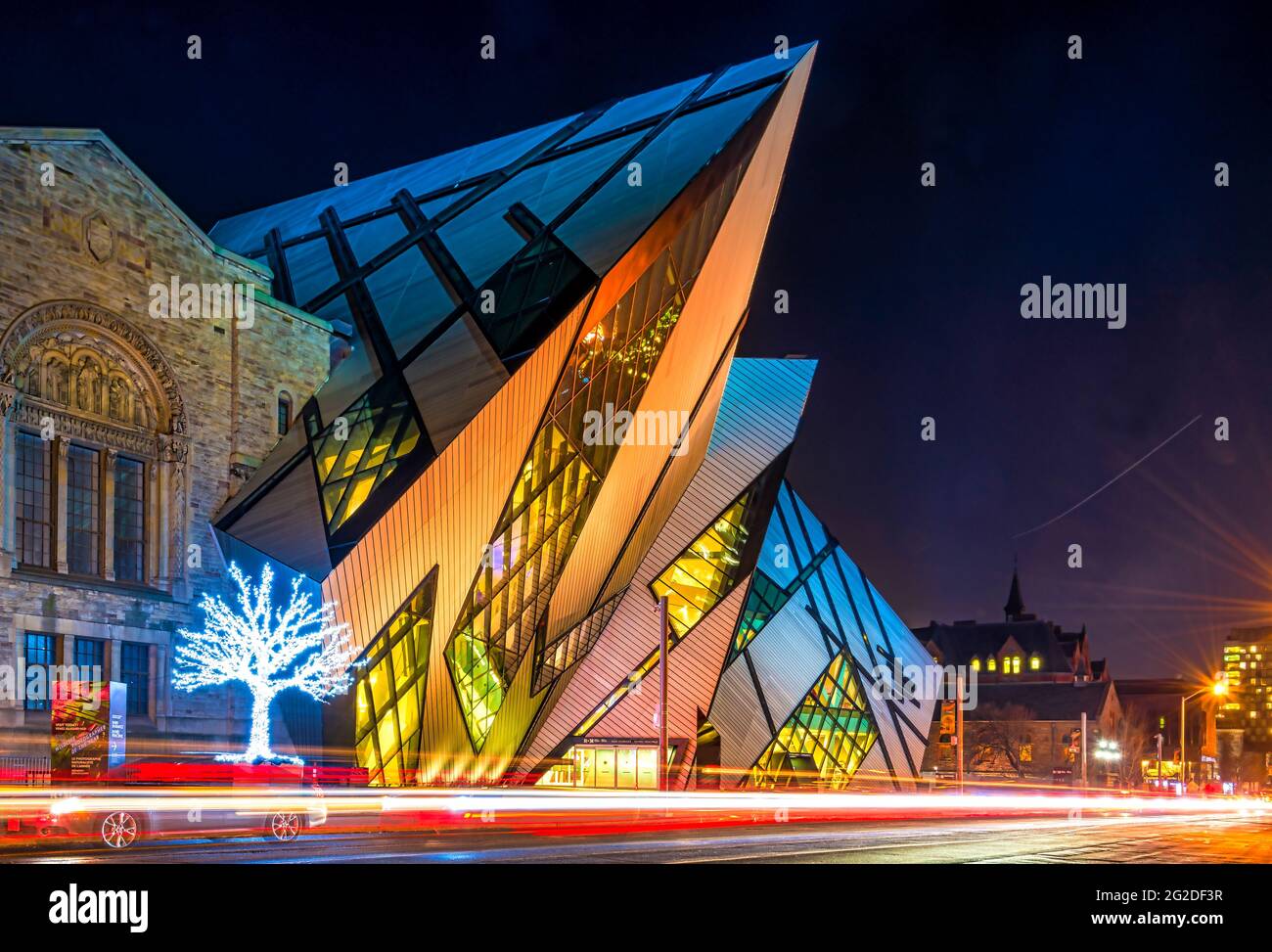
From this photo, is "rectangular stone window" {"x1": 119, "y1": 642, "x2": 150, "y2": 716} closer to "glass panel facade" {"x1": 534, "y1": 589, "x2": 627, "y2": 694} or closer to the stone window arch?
the stone window arch

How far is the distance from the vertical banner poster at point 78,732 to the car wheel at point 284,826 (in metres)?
3.50

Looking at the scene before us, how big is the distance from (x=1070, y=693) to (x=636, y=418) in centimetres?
10734

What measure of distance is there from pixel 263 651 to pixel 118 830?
11733 millimetres

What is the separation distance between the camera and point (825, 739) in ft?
202

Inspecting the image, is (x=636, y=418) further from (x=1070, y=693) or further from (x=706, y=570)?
(x=1070, y=693)

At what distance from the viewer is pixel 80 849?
21.2m

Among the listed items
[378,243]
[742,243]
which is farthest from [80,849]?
[742,243]

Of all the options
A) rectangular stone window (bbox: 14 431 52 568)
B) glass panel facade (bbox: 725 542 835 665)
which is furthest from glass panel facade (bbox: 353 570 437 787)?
glass panel facade (bbox: 725 542 835 665)

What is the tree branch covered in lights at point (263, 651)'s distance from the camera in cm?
3375

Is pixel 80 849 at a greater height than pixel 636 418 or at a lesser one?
lesser

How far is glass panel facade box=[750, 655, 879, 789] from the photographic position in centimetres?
5862

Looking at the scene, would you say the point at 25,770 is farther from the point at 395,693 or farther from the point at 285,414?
the point at 285,414

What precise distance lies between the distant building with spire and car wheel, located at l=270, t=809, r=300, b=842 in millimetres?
158181
